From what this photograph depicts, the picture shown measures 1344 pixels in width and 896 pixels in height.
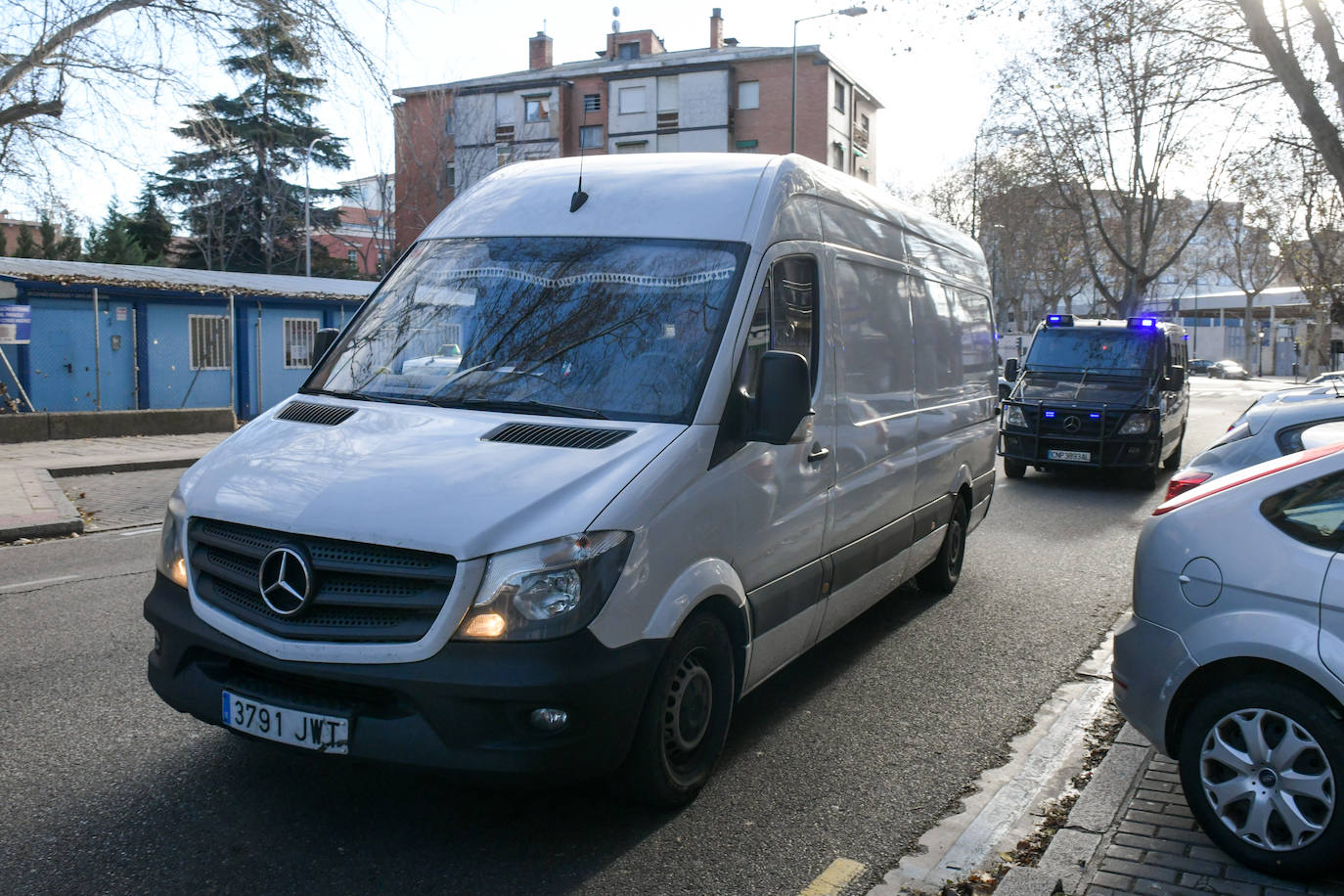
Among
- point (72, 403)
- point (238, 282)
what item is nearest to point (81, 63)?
point (72, 403)

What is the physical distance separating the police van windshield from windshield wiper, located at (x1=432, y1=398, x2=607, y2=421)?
1197 centimetres

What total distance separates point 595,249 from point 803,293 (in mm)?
902

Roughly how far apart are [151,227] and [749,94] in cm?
2915

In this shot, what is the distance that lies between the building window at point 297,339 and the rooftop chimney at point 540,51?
147 feet

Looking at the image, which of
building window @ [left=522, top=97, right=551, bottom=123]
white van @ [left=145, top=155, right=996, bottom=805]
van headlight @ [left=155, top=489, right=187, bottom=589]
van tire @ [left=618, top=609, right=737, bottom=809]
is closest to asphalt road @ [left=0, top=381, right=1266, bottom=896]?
van tire @ [left=618, top=609, right=737, bottom=809]

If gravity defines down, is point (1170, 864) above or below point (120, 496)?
above

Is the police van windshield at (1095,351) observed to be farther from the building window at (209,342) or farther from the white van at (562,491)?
the building window at (209,342)

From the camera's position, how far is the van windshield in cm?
410

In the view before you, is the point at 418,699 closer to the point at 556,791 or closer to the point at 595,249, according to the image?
the point at 556,791

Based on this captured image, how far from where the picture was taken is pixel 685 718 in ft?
12.7

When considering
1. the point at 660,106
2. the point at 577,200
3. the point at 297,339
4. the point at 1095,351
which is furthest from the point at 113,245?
the point at 577,200

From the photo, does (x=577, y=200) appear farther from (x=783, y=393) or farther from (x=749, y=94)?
(x=749, y=94)

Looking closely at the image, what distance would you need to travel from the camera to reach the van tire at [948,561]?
24.5 ft

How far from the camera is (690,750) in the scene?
3.96 meters
